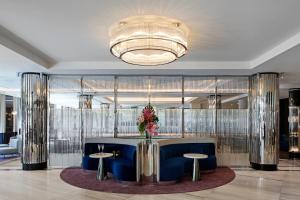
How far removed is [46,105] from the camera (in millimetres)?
8633

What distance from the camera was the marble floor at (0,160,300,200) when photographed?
5.57 m

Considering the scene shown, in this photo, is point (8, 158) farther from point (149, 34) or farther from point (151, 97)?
point (149, 34)

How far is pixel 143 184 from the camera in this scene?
655 cm

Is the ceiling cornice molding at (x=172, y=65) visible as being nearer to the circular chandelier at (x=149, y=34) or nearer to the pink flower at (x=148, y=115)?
the pink flower at (x=148, y=115)

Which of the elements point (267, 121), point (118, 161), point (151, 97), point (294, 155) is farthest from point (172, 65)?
point (294, 155)

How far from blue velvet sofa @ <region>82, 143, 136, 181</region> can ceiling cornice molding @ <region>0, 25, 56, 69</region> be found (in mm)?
2777

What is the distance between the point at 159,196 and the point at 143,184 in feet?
3.23

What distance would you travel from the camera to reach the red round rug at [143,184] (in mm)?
6062

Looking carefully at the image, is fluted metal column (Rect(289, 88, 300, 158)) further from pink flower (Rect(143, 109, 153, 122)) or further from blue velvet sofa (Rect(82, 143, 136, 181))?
blue velvet sofa (Rect(82, 143, 136, 181))

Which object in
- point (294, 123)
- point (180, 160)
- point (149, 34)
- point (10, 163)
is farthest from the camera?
point (294, 123)

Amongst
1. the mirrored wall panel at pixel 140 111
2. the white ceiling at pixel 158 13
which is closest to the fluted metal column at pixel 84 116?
the mirrored wall panel at pixel 140 111

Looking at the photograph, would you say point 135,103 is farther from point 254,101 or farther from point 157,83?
point 254,101

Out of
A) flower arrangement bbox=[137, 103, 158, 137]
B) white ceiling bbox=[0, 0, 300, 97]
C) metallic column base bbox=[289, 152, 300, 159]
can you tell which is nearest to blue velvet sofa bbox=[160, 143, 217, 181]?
flower arrangement bbox=[137, 103, 158, 137]

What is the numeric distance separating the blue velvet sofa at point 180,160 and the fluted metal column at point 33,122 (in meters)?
3.88
